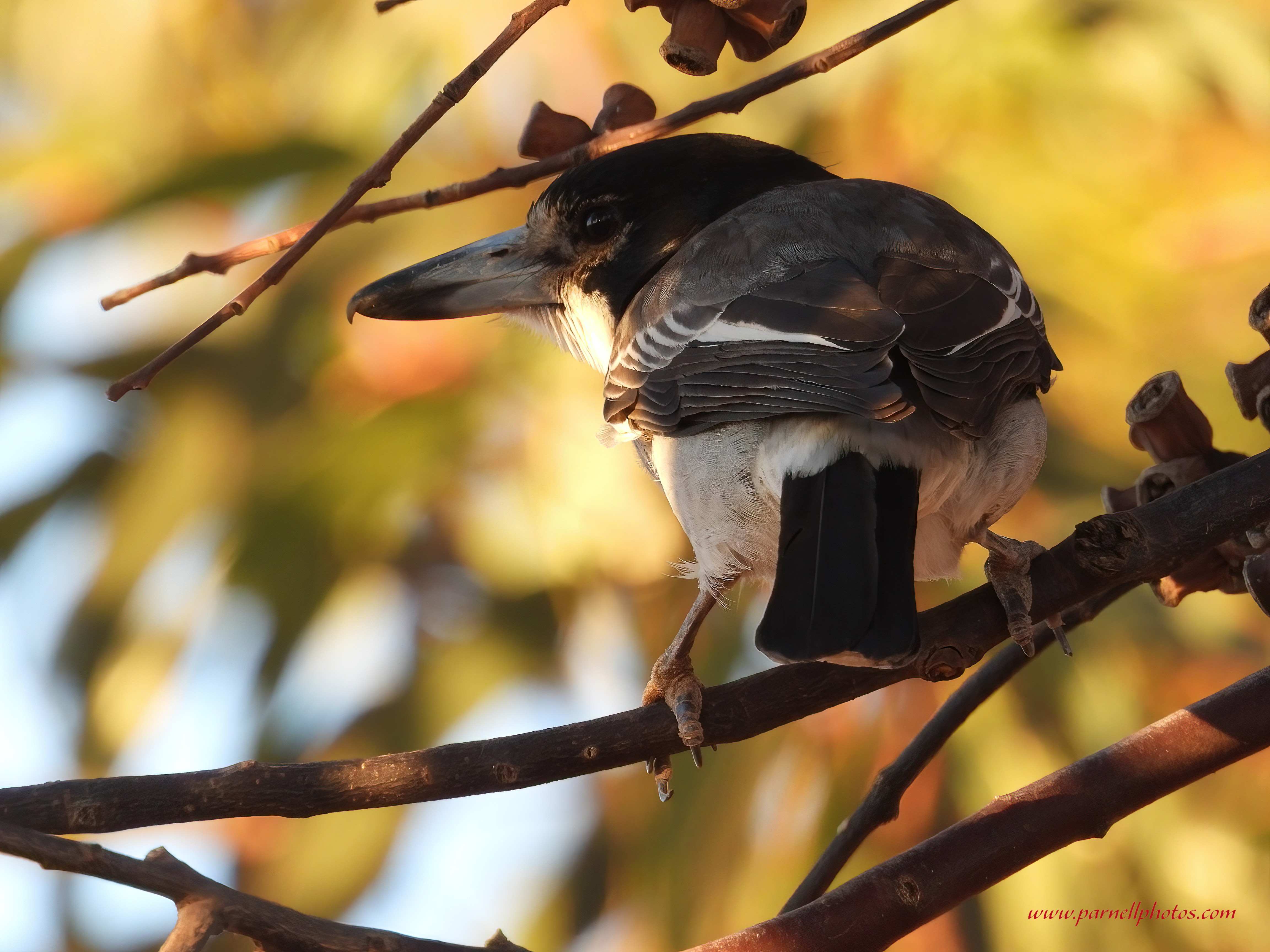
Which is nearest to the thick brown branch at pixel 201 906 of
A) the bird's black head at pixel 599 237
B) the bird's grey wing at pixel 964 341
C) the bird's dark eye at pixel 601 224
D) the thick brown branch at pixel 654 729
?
the thick brown branch at pixel 654 729

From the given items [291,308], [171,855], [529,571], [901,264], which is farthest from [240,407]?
[171,855]

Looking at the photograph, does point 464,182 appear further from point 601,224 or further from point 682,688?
point 601,224

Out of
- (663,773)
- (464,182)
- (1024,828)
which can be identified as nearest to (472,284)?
(464,182)

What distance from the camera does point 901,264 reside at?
5.40ft

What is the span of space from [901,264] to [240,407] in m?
2.72

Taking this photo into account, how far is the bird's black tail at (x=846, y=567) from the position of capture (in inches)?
46.6

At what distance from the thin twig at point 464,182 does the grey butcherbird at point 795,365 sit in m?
0.29

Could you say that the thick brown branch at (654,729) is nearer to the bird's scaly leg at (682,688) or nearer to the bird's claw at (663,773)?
the bird's scaly leg at (682,688)

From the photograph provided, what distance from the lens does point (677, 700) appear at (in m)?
1.41

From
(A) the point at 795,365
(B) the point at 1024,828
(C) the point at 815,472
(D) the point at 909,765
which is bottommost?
(B) the point at 1024,828

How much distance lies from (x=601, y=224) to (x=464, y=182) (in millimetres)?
774

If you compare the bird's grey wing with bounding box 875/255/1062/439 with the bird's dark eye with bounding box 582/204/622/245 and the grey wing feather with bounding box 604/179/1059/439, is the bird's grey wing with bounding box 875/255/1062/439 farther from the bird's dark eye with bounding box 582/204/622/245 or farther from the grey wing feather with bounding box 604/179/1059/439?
the bird's dark eye with bounding box 582/204/622/245

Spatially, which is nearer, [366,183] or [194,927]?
[194,927]

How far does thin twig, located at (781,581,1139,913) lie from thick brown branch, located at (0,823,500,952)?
0.64 metres
